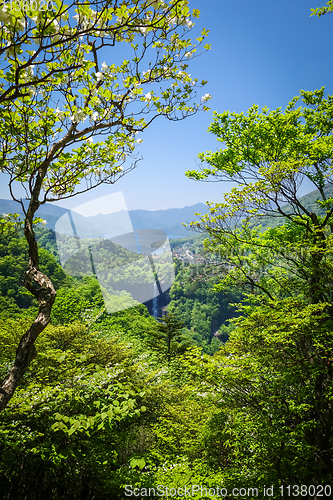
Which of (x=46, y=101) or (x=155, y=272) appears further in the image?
(x=155, y=272)

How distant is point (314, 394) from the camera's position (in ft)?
11.7

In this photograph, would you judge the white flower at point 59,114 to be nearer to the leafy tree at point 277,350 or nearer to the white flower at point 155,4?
the white flower at point 155,4

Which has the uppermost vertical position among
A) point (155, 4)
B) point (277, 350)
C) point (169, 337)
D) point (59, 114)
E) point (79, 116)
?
point (155, 4)

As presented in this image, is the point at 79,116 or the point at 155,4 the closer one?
the point at 155,4

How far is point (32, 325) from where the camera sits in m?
2.03

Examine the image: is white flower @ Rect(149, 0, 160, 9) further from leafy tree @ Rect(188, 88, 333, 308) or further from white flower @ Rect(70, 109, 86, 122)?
leafy tree @ Rect(188, 88, 333, 308)

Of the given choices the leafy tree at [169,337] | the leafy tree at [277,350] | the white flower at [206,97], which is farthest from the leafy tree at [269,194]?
the leafy tree at [169,337]

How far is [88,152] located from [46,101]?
730 mm

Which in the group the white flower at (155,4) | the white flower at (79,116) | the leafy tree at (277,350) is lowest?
the leafy tree at (277,350)

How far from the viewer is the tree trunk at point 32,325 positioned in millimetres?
1814

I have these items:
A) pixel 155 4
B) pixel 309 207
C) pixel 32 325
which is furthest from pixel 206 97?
pixel 309 207

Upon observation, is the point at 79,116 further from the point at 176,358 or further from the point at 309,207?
the point at 309,207

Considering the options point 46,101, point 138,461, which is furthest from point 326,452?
point 46,101

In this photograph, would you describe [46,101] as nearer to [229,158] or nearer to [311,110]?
[229,158]
